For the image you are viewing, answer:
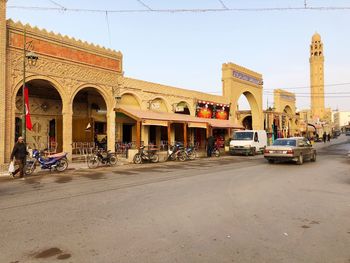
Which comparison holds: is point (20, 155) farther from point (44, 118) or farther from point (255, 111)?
point (255, 111)

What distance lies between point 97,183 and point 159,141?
51.5 feet

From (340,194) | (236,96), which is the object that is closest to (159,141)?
(236,96)

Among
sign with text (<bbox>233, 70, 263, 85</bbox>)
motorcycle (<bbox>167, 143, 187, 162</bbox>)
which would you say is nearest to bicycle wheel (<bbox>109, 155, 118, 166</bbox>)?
motorcycle (<bbox>167, 143, 187, 162</bbox>)

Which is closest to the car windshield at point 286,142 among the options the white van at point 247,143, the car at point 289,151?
the car at point 289,151

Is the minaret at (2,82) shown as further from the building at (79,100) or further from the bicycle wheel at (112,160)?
the bicycle wheel at (112,160)

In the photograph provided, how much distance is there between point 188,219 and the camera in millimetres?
6047

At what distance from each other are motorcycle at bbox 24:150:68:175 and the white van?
1582 centimetres

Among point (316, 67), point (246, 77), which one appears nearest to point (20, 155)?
point (246, 77)

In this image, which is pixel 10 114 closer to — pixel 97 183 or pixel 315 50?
pixel 97 183

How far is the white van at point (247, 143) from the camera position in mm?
26125

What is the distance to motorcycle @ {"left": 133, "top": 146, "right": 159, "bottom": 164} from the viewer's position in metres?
19.4

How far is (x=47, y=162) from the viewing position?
14703 mm

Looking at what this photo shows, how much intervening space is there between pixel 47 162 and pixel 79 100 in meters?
9.38

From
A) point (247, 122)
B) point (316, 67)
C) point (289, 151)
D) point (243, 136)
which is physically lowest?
point (289, 151)
